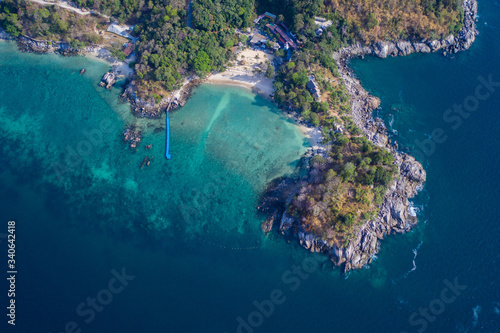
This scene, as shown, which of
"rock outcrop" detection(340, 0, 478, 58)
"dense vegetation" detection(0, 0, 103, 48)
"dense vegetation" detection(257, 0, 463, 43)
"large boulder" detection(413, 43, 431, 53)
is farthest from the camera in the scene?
"large boulder" detection(413, 43, 431, 53)

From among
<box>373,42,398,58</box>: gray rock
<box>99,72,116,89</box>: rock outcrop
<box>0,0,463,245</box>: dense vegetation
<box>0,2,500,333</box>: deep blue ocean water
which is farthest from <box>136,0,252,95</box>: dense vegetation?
<box>373,42,398,58</box>: gray rock

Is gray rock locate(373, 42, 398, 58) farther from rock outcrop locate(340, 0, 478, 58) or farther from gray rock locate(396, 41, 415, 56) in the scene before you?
gray rock locate(396, 41, 415, 56)

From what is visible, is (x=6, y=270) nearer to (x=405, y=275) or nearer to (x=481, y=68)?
(x=405, y=275)

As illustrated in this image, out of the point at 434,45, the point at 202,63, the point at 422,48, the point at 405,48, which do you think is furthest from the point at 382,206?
the point at 202,63

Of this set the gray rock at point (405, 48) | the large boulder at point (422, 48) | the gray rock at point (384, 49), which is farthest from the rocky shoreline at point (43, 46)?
the large boulder at point (422, 48)

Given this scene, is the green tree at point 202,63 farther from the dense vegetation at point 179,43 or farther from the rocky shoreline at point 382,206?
the rocky shoreline at point 382,206

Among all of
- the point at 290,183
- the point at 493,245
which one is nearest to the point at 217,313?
the point at 290,183

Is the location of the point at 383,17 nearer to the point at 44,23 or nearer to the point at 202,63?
the point at 202,63
